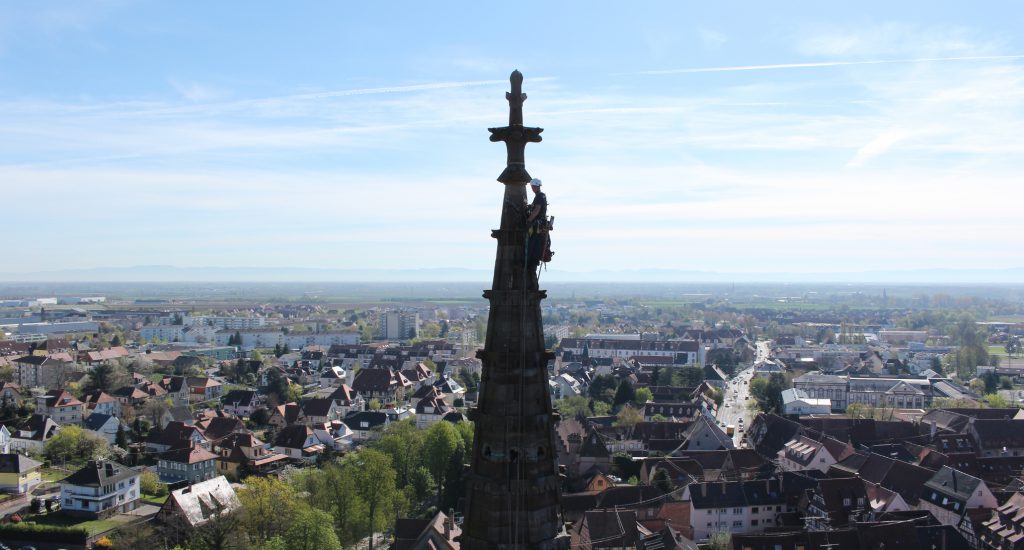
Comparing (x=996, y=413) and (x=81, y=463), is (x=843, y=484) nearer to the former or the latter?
(x=996, y=413)

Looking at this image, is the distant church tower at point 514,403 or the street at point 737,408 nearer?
the distant church tower at point 514,403

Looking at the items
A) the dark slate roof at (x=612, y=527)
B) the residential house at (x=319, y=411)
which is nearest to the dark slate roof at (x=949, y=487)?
the dark slate roof at (x=612, y=527)

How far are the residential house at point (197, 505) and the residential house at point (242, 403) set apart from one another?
112 feet

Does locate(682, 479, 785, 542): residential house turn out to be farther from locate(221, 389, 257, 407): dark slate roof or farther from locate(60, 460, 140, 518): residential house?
locate(221, 389, 257, 407): dark slate roof

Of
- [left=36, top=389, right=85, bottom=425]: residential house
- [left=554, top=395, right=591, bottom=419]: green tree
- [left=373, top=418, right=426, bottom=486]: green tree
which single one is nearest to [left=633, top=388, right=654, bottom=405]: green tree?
[left=554, top=395, right=591, bottom=419]: green tree

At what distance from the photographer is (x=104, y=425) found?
67.4 metres

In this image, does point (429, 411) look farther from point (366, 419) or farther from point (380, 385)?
point (380, 385)

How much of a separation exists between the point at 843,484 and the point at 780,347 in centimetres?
10332

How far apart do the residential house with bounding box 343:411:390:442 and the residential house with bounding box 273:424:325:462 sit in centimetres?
513

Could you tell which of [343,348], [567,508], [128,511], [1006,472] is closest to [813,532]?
[567,508]

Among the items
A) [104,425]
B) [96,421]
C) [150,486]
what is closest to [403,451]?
[150,486]

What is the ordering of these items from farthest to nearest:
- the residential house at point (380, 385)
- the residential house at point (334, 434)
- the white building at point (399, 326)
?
1. the white building at point (399, 326)
2. the residential house at point (380, 385)
3. the residential house at point (334, 434)

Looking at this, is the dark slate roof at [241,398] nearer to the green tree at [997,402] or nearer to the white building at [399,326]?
the green tree at [997,402]

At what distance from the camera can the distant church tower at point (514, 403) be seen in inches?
281
